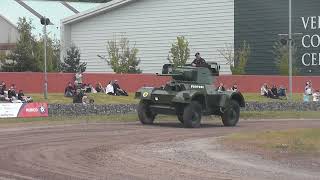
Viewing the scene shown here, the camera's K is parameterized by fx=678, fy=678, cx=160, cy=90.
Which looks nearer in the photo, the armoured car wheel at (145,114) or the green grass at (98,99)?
the armoured car wheel at (145,114)

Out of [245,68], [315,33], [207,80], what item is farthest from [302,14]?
[207,80]

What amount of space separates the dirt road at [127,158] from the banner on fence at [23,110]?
7.90m

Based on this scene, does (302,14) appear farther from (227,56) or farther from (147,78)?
(147,78)

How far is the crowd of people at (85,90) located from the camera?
111ft

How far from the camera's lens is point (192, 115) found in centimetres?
2489

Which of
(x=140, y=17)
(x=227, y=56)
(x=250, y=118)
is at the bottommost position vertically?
(x=250, y=118)

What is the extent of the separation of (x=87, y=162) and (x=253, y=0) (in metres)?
52.0

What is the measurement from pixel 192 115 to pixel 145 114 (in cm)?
227

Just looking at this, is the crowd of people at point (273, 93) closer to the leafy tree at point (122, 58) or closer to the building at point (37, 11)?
the leafy tree at point (122, 58)

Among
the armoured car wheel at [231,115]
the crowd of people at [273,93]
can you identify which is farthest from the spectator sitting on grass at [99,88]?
the armoured car wheel at [231,115]

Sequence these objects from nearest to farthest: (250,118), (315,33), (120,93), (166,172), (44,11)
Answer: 1. (166,172)
2. (250,118)
3. (120,93)
4. (315,33)
5. (44,11)

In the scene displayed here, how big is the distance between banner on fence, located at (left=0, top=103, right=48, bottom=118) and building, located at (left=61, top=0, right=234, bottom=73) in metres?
35.4

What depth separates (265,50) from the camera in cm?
6381

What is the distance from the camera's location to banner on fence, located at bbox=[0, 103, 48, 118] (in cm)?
2947
